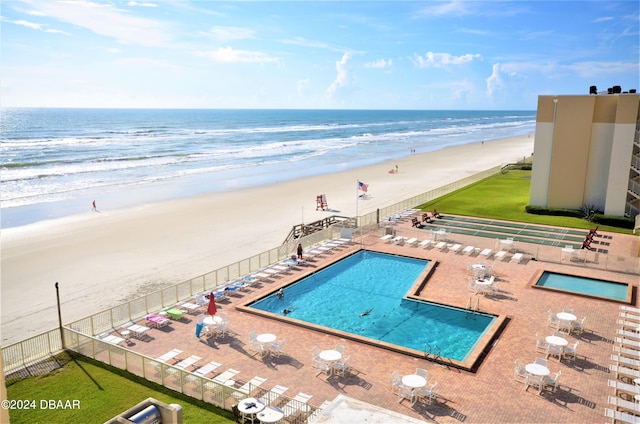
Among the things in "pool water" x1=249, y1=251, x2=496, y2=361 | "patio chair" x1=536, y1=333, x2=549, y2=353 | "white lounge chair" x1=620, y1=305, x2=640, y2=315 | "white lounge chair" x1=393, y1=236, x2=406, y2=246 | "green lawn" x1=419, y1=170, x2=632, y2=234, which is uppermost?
"green lawn" x1=419, y1=170, x2=632, y2=234

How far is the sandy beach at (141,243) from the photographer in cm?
2267

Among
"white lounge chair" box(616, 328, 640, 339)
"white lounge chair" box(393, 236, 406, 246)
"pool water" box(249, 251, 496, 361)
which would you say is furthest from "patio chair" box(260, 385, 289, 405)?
"white lounge chair" box(393, 236, 406, 246)

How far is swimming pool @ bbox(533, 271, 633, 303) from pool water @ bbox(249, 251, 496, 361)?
5.42 meters

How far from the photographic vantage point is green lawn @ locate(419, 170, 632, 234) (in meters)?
36.1

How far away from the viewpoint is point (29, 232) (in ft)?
112

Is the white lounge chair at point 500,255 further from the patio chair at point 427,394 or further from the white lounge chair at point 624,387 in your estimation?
the patio chair at point 427,394

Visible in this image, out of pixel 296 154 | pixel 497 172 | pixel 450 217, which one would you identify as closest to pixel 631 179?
pixel 450 217

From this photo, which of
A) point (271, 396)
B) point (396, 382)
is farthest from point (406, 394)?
point (271, 396)

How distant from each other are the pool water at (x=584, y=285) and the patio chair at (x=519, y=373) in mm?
8963

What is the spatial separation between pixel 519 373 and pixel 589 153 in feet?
88.9

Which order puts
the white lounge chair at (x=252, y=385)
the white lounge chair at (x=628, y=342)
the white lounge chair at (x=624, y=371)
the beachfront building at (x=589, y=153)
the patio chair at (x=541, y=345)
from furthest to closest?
the beachfront building at (x=589, y=153)
the patio chair at (x=541, y=345)
the white lounge chair at (x=628, y=342)
the white lounge chair at (x=624, y=371)
the white lounge chair at (x=252, y=385)

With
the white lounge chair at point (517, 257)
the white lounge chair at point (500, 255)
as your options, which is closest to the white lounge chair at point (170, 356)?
the white lounge chair at point (500, 255)

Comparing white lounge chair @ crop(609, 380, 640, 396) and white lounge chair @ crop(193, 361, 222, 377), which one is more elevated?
white lounge chair @ crop(609, 380, 640, 396)

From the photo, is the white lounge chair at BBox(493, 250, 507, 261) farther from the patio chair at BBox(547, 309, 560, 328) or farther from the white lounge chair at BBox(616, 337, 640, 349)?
the white lounge chair at BBox(616, 337, 640, 349)
